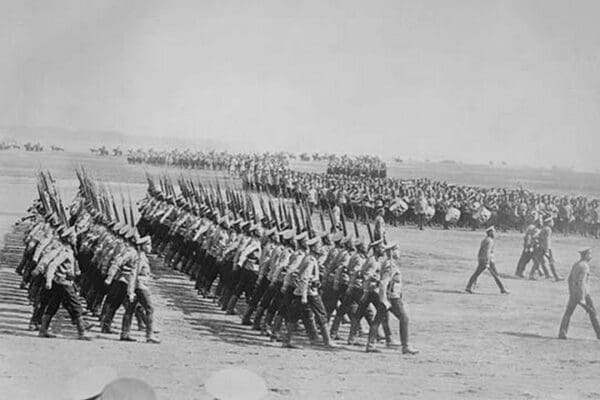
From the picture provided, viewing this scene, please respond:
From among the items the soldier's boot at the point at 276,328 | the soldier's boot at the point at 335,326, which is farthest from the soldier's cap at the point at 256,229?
the soldier's boot at the point at 335,326

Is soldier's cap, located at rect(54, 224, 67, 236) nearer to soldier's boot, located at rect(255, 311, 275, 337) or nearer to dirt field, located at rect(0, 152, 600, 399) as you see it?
dirt field, located at rect(0, 152, 600, 399)

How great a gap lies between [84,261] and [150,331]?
60 centimetres

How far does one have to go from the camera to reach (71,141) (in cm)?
342

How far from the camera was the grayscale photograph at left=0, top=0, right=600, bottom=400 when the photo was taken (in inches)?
Answer: 131

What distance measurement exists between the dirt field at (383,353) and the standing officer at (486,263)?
0.03m

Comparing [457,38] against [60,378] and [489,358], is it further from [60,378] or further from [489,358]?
[60,378]

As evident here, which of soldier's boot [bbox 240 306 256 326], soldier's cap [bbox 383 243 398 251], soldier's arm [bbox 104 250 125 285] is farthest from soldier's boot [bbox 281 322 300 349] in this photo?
soldier's arm [bbox 104 250 125 285]

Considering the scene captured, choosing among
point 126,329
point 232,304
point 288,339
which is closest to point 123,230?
point 126,329

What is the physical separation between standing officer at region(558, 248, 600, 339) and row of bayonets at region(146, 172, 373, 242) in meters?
0.84

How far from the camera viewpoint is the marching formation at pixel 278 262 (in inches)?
138

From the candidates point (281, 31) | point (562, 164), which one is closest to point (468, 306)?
point (562, 164)

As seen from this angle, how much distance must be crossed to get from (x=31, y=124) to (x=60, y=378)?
3.19 feet

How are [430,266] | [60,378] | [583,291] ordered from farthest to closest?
[430,266] < [583,291] < [60,378]

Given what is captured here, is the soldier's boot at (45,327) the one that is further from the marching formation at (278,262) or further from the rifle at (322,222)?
the rifle at (322,222)
